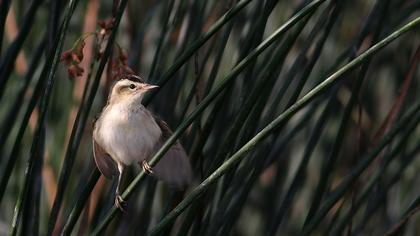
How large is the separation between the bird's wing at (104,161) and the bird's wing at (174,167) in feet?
0.43

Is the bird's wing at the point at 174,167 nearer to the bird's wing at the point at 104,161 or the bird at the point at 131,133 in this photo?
the bird at the point at 131,133

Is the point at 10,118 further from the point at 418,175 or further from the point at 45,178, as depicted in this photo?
the point at 418,175

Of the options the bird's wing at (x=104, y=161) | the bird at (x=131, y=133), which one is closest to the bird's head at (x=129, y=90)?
the bird at (x=131, y=133)

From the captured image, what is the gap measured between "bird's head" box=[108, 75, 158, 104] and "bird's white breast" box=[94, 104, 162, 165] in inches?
1.1

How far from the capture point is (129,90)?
2527 mm

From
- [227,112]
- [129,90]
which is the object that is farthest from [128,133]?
[227,112]

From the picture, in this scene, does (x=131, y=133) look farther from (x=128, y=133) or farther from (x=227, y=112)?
(x=227, y=112)

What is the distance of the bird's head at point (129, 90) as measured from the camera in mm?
2453

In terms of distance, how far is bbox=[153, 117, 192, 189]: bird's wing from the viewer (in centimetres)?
231

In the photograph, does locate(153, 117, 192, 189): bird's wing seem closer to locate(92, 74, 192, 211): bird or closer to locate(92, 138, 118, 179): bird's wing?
locate(92, 74, 192, 211): bird

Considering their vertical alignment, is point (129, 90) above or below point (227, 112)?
above

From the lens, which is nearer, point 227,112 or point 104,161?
point 104,161

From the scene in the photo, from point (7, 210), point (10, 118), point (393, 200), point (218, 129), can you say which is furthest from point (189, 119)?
point (7, 210)

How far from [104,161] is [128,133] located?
0.11m
